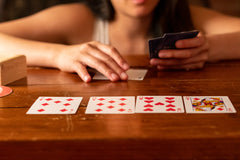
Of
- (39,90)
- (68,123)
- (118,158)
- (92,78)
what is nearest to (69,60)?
(92,78)

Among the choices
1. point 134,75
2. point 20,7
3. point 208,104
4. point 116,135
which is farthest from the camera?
point 20,7

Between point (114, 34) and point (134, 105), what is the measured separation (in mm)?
1180

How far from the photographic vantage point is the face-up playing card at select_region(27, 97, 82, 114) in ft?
2.96

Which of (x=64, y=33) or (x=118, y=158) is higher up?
(x=64, y=33)

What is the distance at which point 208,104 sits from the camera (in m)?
0.94

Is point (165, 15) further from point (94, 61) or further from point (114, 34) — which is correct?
point (94, 61)

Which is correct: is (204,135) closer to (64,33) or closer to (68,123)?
(68,123)

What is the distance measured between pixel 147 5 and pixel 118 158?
1.20 m

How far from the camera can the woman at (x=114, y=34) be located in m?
1.32

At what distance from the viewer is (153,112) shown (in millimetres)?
879

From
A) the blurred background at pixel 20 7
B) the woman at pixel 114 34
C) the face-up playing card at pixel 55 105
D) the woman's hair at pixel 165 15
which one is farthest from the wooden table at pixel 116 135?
the blurred background at pixel 20 7

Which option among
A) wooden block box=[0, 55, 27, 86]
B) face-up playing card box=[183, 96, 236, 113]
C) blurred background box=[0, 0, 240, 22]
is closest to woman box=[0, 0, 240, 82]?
wooden block box=[0, 55, 27, 86]

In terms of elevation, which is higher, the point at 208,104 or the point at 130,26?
the point at 130,26

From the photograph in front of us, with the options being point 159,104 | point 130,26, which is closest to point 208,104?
point 159,104
